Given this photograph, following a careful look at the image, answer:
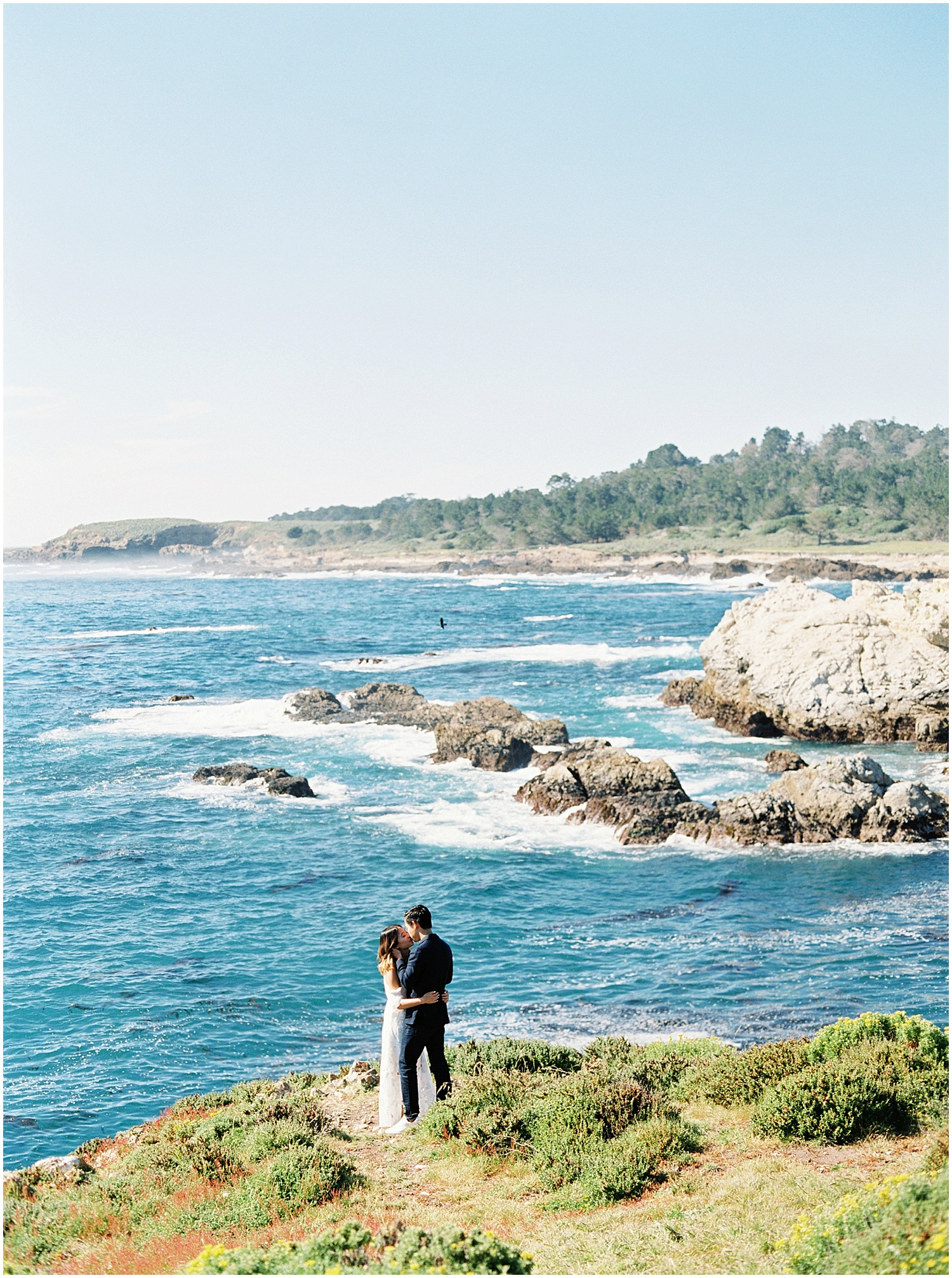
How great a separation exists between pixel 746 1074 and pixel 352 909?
1394cm

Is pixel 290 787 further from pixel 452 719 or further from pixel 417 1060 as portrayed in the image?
pixel 417 1060

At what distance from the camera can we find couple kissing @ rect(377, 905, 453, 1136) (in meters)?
10.9

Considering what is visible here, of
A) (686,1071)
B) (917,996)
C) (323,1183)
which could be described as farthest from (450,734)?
(323,1183)

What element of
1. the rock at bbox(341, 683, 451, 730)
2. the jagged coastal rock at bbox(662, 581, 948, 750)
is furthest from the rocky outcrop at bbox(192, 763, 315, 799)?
the jagged coastal rock at bbox(662, 581, 948, 750)

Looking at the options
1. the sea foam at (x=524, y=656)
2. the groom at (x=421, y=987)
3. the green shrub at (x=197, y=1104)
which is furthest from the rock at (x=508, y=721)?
the groom at (x=421, y=987)

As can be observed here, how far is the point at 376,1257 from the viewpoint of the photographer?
24.7 feet

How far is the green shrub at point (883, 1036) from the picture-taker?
1261cm

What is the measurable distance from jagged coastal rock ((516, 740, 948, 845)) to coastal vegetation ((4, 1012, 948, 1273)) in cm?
1494

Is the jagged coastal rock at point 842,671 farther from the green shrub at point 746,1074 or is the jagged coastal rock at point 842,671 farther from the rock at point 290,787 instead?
the green shrub at point 746,1074

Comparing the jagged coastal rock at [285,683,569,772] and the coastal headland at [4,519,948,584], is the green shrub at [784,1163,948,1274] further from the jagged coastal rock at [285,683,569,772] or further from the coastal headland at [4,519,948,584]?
the coastal headland at [4,519,948,584]

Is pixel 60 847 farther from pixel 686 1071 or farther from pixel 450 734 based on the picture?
pixel 686 1071

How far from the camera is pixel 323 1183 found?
9930 millimetres

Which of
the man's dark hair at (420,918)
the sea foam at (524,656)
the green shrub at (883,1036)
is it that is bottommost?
the green shrub at (883,1036)

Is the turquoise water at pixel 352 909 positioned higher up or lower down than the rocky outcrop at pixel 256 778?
lower down
